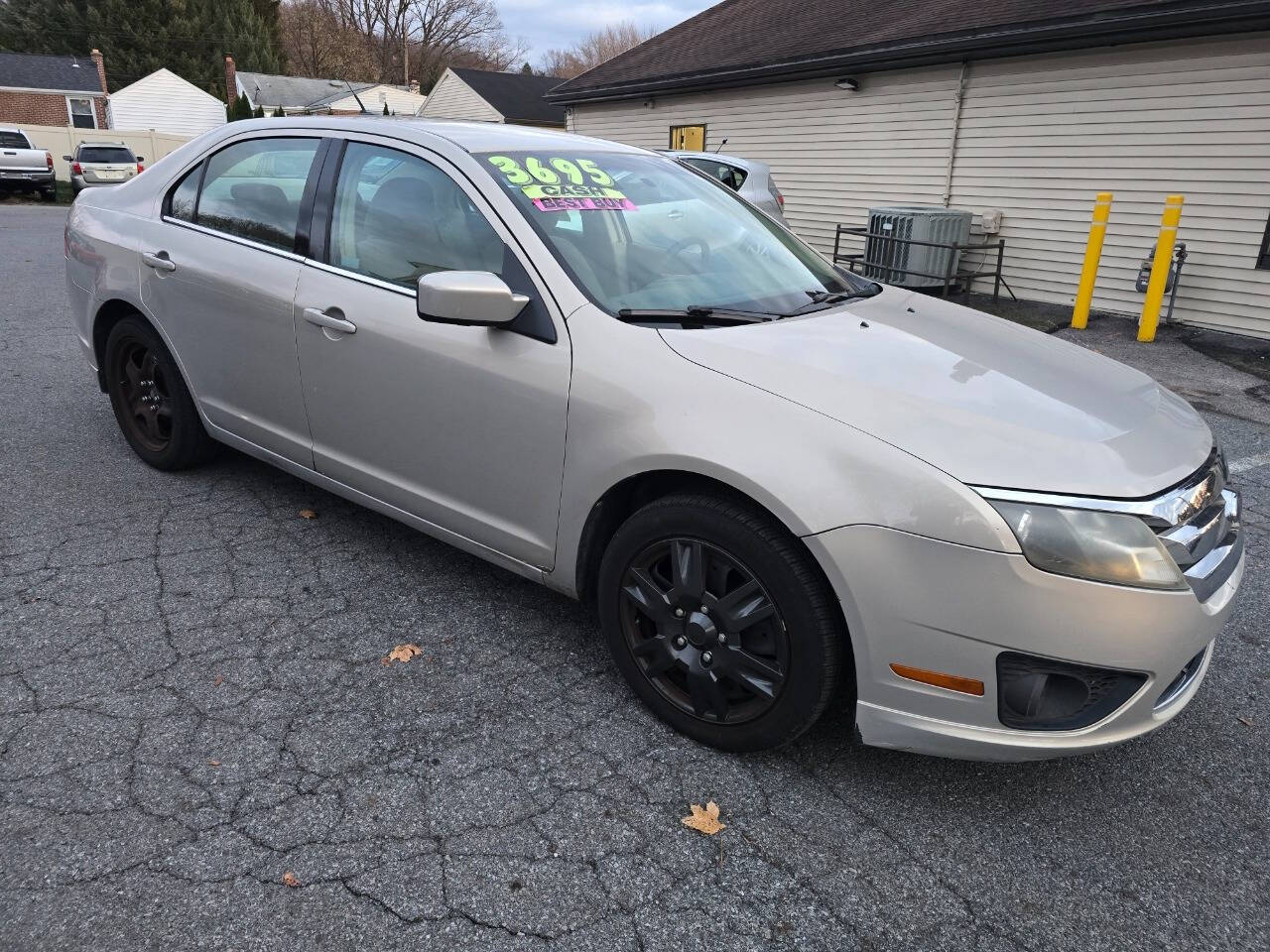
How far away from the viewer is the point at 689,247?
10.4 feet

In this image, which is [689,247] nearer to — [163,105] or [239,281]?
[239,281]

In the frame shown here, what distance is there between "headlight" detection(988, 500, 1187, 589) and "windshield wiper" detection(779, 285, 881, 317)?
115cm

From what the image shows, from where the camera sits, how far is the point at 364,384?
3.24 m

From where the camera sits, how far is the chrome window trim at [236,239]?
11.5ft

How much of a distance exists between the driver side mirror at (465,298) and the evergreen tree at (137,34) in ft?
188

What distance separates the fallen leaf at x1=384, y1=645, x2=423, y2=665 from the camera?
3043 mm

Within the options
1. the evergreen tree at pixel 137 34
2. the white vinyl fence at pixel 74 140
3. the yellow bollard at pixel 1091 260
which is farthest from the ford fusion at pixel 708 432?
the evergreen tree at pixel 137 34

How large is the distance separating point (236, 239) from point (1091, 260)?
9.10 meters

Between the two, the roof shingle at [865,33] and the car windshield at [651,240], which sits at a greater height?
the roof shingle at [865,33]

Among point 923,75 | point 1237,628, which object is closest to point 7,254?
point 923,75

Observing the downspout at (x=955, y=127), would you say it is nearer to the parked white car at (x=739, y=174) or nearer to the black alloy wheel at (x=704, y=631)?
the parked white car at (x=739, y=174)

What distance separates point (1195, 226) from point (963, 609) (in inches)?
384

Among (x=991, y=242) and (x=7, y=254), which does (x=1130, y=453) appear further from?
(x=7, y=254)

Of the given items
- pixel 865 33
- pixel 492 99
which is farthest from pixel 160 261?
pixel 492 99
